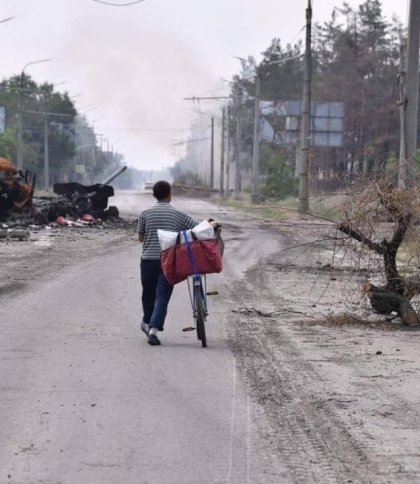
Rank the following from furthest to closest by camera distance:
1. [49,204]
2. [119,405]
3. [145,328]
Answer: [49,204]
[145,328]
[119,405]

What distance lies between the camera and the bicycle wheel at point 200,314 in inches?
369

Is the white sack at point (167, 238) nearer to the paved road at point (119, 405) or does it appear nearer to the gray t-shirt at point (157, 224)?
the gray t-shirt at point (157, 224)

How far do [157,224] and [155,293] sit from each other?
74 cm

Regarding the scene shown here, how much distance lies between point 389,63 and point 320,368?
241 ft

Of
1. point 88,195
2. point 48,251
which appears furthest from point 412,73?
point 88,195

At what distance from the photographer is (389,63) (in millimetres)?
78812

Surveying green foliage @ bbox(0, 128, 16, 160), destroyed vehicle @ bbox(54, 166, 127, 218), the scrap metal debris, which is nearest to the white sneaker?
the scrap metal debris

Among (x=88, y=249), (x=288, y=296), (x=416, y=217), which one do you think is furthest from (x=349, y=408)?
(x=88, y=249)

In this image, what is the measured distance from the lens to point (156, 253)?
955 cm

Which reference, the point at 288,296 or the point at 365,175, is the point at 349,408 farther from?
the point at 288,296

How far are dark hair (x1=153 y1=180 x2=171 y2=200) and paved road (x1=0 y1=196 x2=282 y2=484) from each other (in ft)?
4.93

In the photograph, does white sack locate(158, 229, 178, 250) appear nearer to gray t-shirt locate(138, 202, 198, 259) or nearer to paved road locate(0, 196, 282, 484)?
gray t-shirt locate(138, 202, 198, 259)

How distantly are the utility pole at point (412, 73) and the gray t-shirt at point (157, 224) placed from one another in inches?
483

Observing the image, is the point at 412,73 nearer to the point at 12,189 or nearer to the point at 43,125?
the point at 12,189
